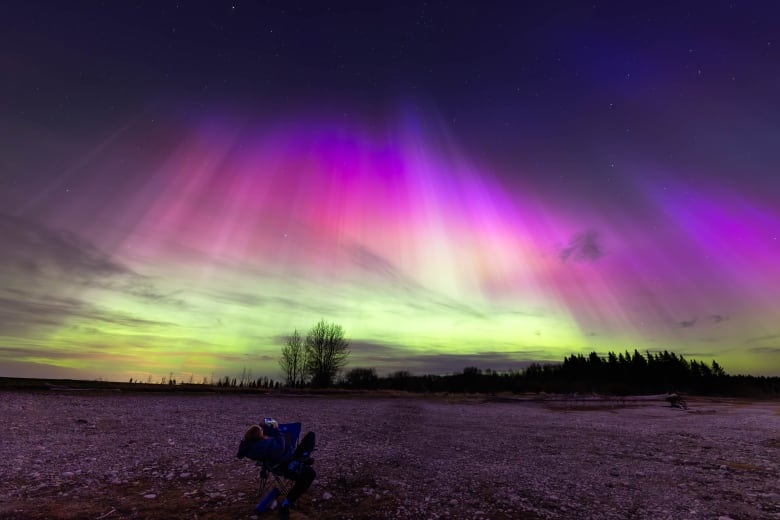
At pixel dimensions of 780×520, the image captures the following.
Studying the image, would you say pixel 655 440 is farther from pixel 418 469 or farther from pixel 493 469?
pixel 418 469

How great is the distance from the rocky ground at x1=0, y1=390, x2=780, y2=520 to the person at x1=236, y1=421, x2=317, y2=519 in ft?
4.85

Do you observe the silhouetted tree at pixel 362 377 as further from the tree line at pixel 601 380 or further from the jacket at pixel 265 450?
the jacket at pixel 265 450

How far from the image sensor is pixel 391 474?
11.7m

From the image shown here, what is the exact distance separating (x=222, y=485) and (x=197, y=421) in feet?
45.7

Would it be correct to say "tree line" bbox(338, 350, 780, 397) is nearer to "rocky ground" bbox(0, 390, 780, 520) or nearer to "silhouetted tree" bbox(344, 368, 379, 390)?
"silhouetted tree" bbox(344, 368, 379, 390)

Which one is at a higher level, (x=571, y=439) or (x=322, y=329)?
(x=322, y=329)

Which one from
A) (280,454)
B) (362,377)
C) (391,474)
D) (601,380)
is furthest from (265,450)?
(601,380)

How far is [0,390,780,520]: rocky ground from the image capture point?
8680mm

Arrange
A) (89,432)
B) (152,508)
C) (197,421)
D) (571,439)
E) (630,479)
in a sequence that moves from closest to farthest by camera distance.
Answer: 1. (152,508)
2. (630,479)
3. (89,432)
4. (571,439)
5. (197,421)

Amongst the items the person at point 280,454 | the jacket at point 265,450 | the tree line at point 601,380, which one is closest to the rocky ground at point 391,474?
the person at point 280,454

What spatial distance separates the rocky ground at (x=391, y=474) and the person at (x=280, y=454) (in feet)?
4.85

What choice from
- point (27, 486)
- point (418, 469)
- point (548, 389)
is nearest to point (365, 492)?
point (418, 469)

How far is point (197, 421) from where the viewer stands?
22.0 m

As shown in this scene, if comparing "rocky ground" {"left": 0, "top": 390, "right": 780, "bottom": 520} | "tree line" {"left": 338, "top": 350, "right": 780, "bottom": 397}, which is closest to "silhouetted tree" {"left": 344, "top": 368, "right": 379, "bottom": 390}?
"tree line" {"left": 338, "top": 350, "right": 780, "bottom": 397}
